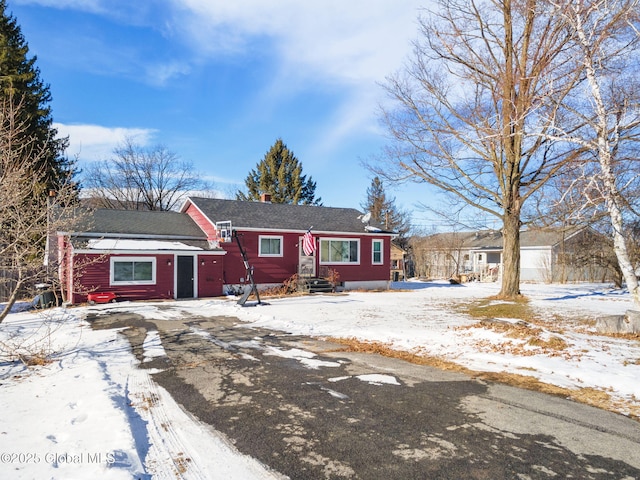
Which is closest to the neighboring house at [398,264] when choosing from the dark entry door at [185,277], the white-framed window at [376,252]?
the white-framed window at [376,252]

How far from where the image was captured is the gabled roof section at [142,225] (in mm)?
18938

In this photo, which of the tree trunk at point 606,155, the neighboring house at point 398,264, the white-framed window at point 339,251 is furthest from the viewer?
the neighboring house at point 398,264

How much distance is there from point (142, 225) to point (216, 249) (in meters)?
3.97

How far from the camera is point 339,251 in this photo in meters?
23.6

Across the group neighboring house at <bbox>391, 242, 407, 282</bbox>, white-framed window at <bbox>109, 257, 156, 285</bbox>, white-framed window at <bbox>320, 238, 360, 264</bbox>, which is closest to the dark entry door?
white-framed window at <bbox>109, 257, 156, 285</bbox>

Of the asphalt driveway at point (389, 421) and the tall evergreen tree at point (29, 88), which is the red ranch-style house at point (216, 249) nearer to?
the tall evergreen tree at point (29, 88)

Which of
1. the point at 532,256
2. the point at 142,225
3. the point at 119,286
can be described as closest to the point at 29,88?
the point at 142,225

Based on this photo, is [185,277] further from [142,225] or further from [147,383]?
[147,383]

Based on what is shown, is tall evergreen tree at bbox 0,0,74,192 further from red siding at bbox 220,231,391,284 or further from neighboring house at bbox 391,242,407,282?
neighboring house at bbox 391,242,407,282

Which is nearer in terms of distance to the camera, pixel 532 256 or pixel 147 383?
pixel 147 383

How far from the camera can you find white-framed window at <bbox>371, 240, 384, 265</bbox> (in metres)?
24.8

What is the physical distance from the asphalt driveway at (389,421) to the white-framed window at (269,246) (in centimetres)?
1416

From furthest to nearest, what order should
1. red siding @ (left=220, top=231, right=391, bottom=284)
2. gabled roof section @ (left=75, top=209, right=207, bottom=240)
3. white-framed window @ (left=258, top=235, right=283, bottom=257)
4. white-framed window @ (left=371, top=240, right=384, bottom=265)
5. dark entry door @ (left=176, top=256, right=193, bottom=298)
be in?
white-framed window @ (left=371, top=240, right=384, bottom=265) → white-framed window @ (left=258, top=235, right=283, bottom=257) → red siding @ (left=220, top=231, right=391, bottom=284) → gabled roof section @ (left=75, top=209, right=207, bottom=240) → dark entry door @ (left=176, top=256, right=193, bottom=298)

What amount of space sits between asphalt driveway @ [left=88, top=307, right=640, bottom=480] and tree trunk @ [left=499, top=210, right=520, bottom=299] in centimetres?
1202
